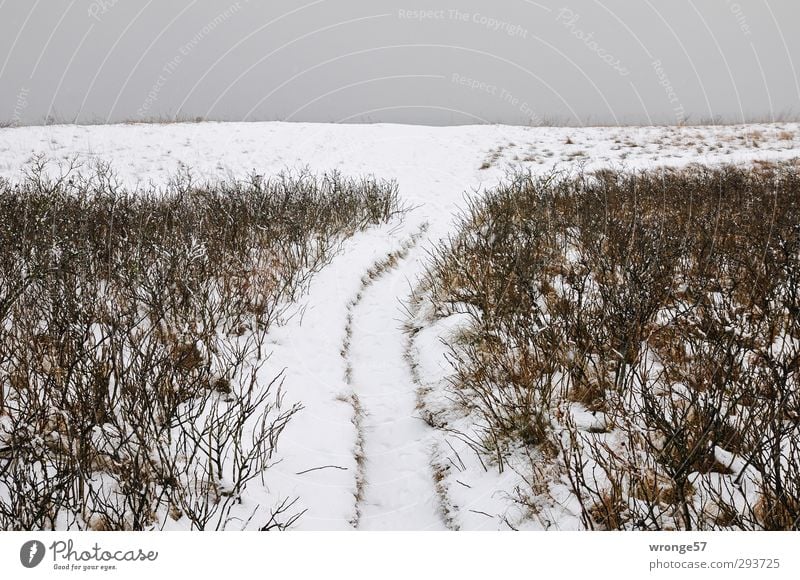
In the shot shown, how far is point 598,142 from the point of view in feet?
61.0

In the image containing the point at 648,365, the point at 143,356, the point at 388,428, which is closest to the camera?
the point at 143,356

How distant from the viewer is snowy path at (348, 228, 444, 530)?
2572 millimetres

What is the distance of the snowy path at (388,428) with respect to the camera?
101 inches

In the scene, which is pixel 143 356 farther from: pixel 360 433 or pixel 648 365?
pixel 648 365

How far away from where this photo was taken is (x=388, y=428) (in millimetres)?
3361

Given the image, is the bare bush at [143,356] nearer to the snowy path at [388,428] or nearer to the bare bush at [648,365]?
the snowy path at [388,428]

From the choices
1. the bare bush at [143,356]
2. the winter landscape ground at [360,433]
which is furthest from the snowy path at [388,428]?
the bare bush at [143,356]

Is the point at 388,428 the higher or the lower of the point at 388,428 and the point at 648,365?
the lower

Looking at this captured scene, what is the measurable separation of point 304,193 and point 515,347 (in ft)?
20.8

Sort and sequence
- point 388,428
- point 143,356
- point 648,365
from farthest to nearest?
point 388,428
point 648,365
point 143,356

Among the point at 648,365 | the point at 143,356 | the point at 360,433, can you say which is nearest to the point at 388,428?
the point at 360,433

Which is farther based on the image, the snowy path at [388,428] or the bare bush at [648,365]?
the snowy path at [388,428]

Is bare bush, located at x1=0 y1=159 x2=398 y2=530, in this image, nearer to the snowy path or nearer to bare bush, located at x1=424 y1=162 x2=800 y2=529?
the snowy path
